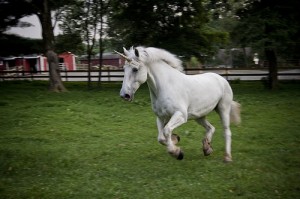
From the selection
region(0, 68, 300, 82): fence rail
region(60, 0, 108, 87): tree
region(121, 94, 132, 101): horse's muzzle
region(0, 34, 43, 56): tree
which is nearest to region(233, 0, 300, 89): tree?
region(0, 68, 300, 82): fence rail

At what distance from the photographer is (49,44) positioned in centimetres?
2311

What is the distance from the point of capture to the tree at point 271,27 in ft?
67.7

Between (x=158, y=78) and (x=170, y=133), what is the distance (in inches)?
43.9

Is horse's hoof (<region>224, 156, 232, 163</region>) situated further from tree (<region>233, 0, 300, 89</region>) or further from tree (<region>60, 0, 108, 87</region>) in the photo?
tree (<region>60, 0, 108, 87</region>)

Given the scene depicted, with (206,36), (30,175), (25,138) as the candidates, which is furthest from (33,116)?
(206,36)

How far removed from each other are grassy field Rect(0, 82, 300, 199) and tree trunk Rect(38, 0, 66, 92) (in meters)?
9.40

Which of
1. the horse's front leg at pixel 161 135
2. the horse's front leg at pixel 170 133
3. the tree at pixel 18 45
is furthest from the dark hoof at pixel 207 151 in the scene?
the tree at pixel 18 45

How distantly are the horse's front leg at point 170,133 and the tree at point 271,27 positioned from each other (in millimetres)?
15065

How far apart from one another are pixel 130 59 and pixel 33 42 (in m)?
20.0

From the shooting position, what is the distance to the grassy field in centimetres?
596

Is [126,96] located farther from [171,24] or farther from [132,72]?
[171,24]

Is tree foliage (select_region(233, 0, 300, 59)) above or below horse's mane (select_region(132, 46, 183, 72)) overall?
above

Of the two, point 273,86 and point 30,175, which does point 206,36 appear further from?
point 30,175

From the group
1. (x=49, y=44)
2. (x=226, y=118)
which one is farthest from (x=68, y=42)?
(x=226, y=118)
